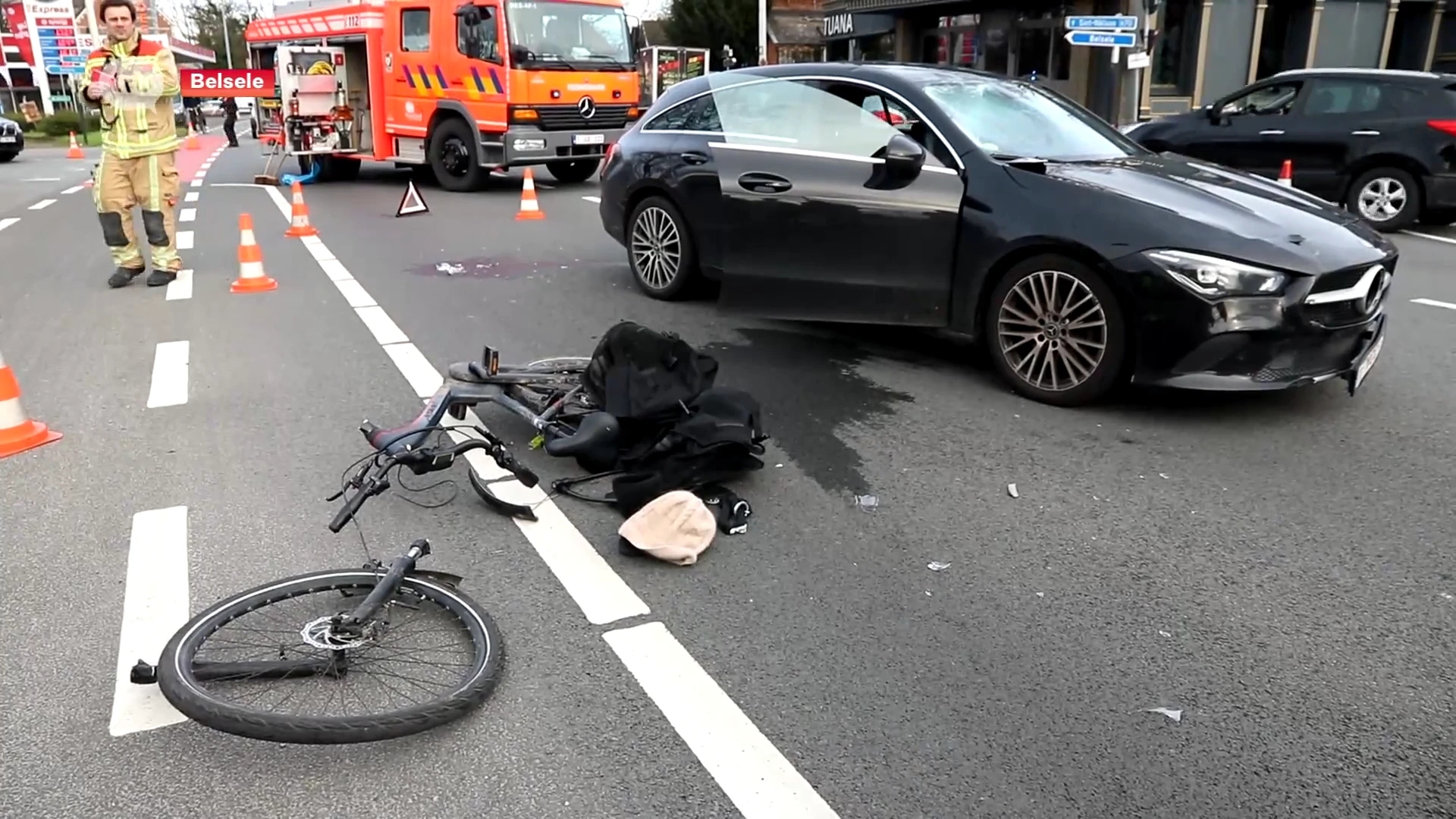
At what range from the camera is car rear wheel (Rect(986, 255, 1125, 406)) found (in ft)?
16.9

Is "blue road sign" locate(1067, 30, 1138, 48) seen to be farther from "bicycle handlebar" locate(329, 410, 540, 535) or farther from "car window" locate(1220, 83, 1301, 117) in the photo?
"bicycle handlebar" locate(329, 410, 540, 535)

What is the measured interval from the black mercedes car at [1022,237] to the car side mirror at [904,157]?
0.01 meters

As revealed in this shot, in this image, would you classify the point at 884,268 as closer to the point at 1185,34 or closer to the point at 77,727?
the point at 77,727

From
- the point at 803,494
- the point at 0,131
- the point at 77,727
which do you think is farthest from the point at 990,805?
the point at 0,131

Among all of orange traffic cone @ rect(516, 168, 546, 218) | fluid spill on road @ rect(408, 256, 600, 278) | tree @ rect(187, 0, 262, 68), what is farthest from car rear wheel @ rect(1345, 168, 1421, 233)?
tree @ rect(187, 0, 262, 68)

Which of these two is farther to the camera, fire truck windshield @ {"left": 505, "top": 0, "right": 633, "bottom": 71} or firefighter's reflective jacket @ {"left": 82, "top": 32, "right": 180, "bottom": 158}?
fire truck windshield @ {"left": 505, "top": 0, "right": 633, "bottom": 71}

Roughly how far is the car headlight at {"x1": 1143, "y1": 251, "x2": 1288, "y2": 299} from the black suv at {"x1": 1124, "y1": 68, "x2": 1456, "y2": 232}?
812 cm

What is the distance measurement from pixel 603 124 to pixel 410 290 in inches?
325

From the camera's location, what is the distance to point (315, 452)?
4879 millimetres

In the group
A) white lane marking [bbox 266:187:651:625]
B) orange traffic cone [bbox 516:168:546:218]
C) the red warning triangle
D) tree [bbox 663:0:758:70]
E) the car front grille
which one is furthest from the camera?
tree [bbox 663:0:758:70]

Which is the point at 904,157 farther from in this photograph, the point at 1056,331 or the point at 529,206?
the point at 529,206

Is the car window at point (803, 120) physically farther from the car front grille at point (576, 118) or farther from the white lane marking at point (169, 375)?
the car front grille at point (576, 118)

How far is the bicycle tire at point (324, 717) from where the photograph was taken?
2.71 meters

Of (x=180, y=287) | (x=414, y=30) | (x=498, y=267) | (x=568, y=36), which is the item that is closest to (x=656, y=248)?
(x=498, y=267)
